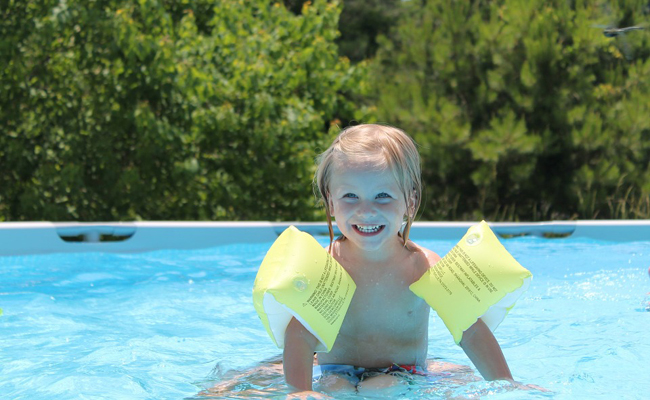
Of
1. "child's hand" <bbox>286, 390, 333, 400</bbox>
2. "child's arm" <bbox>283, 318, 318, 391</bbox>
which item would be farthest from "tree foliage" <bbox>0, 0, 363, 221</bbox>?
"child's hand" <bbox>286, 390, 333, 400</bbox>

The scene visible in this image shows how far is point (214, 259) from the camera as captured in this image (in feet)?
19.7

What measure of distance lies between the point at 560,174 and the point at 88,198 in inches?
191

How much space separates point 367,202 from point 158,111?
563 cm

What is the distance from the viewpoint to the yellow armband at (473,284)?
8.71 ft

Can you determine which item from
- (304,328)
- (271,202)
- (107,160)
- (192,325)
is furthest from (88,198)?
(304,328)

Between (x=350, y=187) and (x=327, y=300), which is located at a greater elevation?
(x=350, y=187)

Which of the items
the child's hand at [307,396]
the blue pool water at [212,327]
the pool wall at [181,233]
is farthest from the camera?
the pool wall at [181,233]

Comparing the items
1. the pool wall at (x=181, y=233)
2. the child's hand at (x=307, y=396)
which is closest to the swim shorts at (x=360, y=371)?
the child's hand at (x=307, y=396)

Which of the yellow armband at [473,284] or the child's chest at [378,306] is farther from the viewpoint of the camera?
the child's chest at [378,306]

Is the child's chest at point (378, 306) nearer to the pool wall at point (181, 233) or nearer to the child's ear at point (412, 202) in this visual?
the child's ear at point (412, 202)

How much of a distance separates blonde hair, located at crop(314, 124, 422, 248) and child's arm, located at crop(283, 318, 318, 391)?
49cm

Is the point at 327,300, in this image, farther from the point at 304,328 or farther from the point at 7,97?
the point at 7,97

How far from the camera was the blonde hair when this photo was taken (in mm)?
2607

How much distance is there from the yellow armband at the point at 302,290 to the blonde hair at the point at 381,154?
27 cm
